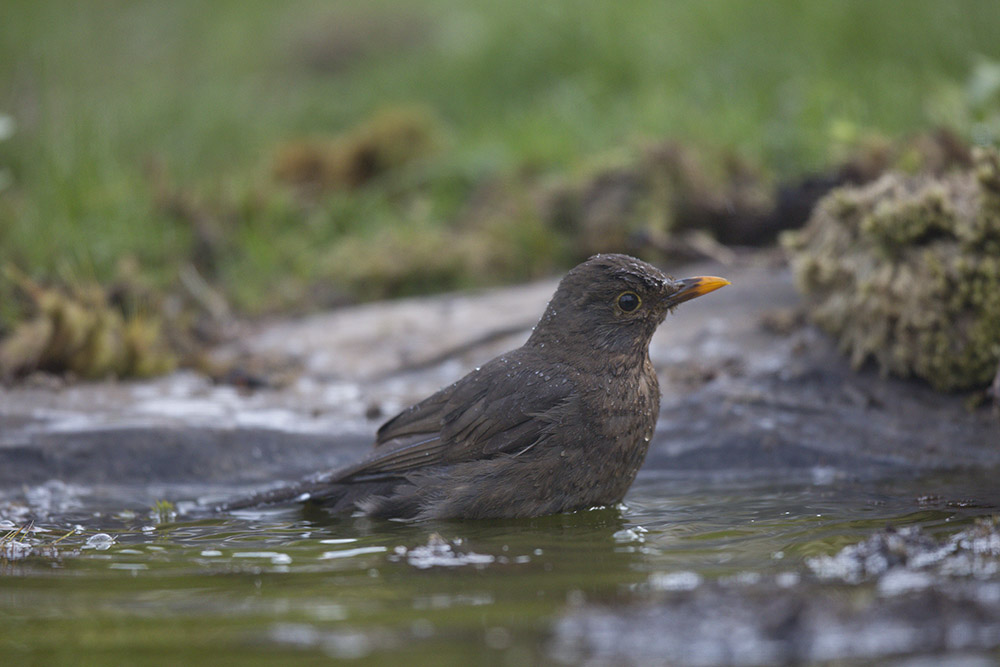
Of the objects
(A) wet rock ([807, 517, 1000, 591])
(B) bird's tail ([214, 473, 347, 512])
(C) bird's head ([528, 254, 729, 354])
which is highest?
(C) bird's head ([528, 254, 729, 354])

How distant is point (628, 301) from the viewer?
5215 mm

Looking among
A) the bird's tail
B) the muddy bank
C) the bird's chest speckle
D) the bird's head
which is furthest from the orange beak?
the bird's tail

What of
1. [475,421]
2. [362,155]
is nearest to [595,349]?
[475,421]

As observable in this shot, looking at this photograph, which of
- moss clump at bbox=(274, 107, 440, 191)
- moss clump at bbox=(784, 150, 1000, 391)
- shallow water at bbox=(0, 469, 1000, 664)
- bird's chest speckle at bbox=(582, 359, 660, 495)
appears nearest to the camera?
shallow water at bbox=(0, 469, 1000, 664)

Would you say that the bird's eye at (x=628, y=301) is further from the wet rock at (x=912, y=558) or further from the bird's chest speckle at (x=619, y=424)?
the wet rock at (x=912, y=558)

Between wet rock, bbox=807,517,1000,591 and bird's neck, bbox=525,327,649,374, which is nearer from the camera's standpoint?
wet rock, bbox=807,517,1000,591

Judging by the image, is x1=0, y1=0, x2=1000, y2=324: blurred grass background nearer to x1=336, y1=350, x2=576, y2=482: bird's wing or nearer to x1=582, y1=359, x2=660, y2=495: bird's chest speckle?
x1=336, y1=350, x2=576, y2=482: bird's wing

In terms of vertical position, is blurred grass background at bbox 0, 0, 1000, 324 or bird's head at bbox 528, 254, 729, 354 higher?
blurred grass background at bbox 0, 0, 1000, 324

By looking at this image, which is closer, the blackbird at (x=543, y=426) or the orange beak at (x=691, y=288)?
the blackbird at (x=543, y=426)

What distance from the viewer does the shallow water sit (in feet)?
10.2

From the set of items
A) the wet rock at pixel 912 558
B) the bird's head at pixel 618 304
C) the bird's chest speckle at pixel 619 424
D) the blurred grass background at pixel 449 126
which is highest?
the blurred grass background at pixel 449 126

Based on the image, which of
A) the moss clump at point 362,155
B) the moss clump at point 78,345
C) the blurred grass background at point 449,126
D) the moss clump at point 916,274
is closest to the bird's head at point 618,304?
the moss clump at point 916,274

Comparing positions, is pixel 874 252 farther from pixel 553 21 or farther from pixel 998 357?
pixel 553 21

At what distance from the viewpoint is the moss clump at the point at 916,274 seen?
545 centimetres
